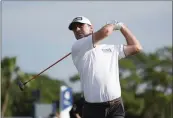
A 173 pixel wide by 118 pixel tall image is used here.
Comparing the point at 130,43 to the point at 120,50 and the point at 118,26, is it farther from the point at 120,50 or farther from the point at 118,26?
the point at 118,26

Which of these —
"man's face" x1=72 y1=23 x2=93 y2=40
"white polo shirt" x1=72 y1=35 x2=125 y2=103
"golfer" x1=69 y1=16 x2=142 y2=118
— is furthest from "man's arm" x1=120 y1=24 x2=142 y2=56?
"man's face" x1=72 y1=23 x2=93 y2=40

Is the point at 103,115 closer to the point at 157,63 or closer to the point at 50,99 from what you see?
the point at 157,63

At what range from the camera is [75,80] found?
7606 centimetres

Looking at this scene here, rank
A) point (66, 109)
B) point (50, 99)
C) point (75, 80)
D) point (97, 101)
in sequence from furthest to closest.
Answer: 1. point (50, 99)
2. point (75, 80)
3. point (66, 109)
4. point (97, 101)

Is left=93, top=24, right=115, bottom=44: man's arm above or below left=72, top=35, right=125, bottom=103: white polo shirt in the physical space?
above

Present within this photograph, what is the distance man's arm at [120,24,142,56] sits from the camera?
6.96 m

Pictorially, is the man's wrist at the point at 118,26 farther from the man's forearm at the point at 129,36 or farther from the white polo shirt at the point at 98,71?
the white polo shirt at the point at 98,71

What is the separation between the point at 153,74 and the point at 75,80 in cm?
1015

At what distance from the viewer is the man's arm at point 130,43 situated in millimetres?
6957

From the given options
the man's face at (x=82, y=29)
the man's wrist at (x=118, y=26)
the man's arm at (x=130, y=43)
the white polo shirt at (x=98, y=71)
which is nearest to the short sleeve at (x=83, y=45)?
the white polo shirt at (x=98, y=71)

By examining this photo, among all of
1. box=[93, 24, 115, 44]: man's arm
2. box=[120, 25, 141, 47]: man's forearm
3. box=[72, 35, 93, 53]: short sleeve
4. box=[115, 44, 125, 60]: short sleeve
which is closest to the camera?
box=[93, 24, 115, 44]: man's arm

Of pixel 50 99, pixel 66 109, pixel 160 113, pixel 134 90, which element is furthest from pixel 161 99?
pixel 66 109

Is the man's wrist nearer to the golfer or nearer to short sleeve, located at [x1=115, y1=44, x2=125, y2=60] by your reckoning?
the golfer

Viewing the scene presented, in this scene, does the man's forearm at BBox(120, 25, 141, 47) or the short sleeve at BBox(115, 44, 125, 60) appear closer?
the man's forearm at BBox(120, 25, 141, 47)
